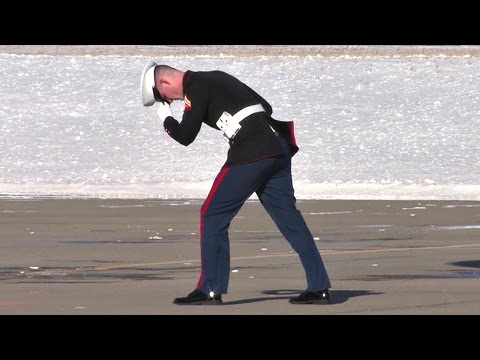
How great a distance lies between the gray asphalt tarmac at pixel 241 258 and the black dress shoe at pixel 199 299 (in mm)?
108

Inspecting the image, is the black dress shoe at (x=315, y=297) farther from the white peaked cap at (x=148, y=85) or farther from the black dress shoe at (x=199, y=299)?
the white peaked cap at (x=148, y=85)

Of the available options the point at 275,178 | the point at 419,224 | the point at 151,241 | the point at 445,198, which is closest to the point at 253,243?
the point at 151,241

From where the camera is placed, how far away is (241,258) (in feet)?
55.1

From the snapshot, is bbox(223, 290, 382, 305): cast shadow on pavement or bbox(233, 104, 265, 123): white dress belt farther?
bbox(223, 290, 382, 305): cast shadow on pavement

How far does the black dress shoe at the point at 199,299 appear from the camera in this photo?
1316 cm

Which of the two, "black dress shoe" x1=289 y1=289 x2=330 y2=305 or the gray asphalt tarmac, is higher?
the gray asphalt tarmac

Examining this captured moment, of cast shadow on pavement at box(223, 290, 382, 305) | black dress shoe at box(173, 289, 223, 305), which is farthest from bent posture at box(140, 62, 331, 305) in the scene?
cast shadow on pavement at box(223, 290, 382, 305)

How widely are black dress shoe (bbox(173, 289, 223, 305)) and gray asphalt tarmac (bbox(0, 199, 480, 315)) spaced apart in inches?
4.3

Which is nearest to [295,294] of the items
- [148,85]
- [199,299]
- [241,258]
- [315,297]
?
[315,297]

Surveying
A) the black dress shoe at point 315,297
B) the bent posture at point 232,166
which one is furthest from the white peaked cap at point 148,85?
the black dress shoe at point 315,297

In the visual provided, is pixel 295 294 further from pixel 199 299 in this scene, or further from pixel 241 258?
pixel 241 258

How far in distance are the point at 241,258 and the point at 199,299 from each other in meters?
3.63

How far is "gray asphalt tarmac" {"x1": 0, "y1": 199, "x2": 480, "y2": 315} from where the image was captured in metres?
13.2

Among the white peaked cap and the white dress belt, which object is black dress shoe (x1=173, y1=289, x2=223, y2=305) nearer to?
the white dress belt
